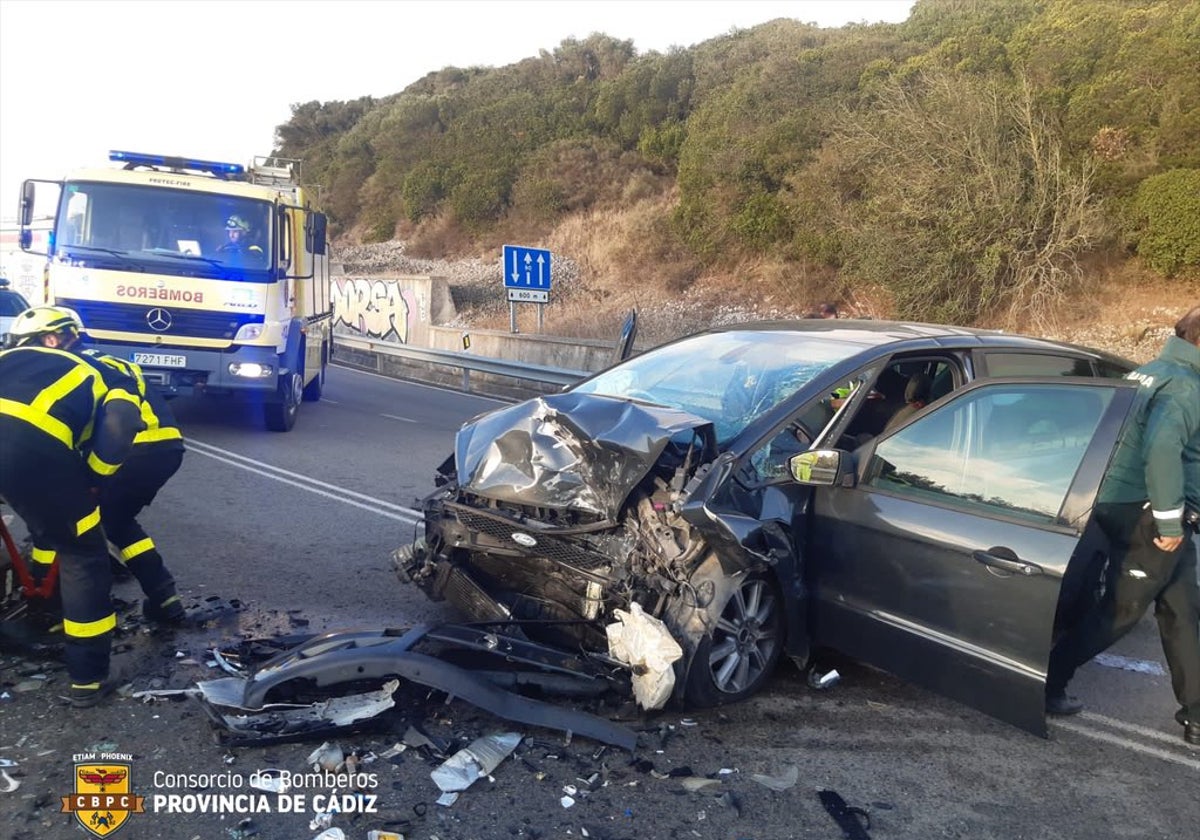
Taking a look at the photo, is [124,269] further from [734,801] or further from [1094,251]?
[1094,251]

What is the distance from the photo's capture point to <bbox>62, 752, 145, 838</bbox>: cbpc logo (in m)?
2.80

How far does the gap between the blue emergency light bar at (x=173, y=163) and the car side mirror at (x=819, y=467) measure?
8571 mm

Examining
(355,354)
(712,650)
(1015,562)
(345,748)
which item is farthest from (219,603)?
(355,354)

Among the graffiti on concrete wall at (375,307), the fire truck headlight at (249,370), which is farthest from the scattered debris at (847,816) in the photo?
the graffiti on concrete wall at (375,307)

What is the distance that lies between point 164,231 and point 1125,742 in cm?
912

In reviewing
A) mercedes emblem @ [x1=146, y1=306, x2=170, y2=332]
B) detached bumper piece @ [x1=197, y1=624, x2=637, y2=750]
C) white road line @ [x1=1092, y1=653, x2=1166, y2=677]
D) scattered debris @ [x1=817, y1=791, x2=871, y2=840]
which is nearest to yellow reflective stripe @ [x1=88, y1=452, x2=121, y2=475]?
detached bumper piece @ [x1=197, y1=624, x2=637, y2=750]

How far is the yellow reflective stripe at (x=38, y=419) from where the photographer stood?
137 inches

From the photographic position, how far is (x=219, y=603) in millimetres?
4629

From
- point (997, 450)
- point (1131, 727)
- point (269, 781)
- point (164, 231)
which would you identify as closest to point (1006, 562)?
point (997, 450)

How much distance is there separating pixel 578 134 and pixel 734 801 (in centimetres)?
3350

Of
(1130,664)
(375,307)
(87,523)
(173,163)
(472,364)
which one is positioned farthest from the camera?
(375,307)

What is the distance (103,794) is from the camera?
2.93 meters

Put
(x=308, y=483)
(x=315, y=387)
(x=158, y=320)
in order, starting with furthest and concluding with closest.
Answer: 1. (x=315, y=387)
2. (x=158, y=320)
3. (x=308, y=483)

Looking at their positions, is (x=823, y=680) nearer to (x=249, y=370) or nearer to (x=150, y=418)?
(x=150, y=418)
